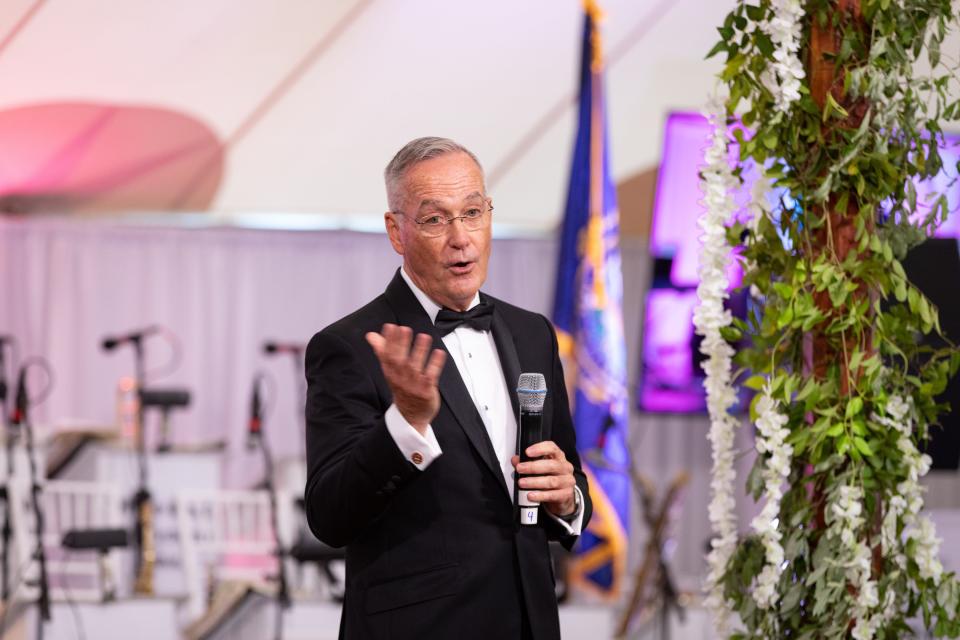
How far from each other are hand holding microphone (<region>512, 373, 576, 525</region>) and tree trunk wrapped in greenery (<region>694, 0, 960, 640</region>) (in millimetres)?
657

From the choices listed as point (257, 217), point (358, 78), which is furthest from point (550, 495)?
point (257, 217)

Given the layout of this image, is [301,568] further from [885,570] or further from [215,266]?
[885,570]

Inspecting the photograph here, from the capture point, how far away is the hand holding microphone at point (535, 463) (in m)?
1.82

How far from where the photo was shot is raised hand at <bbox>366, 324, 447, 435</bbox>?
5.56 ft

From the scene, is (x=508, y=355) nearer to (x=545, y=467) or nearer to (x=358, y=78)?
(x=545, y=467)

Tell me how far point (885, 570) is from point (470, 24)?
6.07m

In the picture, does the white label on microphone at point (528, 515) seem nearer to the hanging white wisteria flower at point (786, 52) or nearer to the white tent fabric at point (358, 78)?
the hanging white wisteria flower at point (786, 52)

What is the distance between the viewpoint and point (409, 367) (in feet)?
5.60

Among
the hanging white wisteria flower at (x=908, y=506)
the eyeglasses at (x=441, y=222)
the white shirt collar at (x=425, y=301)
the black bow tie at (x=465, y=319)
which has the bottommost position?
the hanging white wisteria flower at (x=908, y=506)

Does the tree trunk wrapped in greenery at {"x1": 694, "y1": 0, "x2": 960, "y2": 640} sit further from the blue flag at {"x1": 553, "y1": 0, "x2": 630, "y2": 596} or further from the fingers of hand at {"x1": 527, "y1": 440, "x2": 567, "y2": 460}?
the blue flag at {"x1": 553, "y1": 0, "x2": 630, "y2": 596}

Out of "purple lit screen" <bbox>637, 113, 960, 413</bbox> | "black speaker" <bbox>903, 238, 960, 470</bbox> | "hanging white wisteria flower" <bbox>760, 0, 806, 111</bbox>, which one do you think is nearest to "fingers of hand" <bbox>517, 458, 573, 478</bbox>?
"hanging white wisteria flower" <bbox>760, 0, 806, 111</bbox>

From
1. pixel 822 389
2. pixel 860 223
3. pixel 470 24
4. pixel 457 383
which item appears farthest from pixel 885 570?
pixel 470 24

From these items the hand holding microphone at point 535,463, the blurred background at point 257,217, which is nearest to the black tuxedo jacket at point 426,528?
the hand holding microphone at point 535,463

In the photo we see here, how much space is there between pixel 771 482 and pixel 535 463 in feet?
2.47
